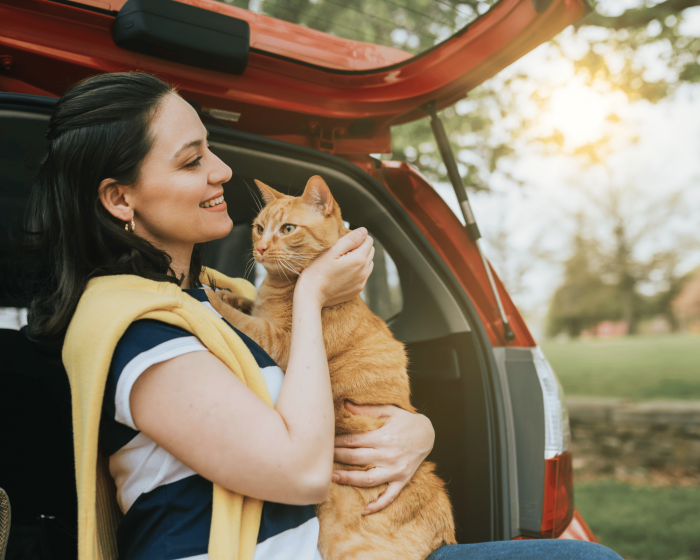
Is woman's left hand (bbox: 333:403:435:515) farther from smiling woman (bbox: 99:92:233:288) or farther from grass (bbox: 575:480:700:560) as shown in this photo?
grass (bbox: 575:480:700:560)

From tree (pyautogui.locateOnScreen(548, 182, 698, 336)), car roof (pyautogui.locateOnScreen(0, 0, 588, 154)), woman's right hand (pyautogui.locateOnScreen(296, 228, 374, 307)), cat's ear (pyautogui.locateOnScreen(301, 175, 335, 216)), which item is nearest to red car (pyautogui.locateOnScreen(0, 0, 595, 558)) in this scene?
car roof (pyautogui.locateOnScreen(0, 0, 588, 154))

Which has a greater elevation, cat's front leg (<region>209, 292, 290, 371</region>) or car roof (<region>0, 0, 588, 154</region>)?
car roof (<region>0, 0, 588, 154</region>)

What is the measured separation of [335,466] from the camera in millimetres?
1320

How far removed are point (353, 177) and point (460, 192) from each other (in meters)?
0.36

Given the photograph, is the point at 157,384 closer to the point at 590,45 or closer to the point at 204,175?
the point at 204,175

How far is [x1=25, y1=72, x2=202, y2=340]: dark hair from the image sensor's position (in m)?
1.07

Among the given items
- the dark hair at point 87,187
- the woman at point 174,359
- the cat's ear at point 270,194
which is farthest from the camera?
the cat's ear at point 270,194

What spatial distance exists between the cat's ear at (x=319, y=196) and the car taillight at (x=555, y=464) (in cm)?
83

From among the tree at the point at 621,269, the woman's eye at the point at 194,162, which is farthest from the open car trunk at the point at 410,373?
the tree at the point at 621,269

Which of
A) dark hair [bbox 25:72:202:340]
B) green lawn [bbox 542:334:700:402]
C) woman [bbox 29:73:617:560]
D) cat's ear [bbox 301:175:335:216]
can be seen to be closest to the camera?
woman [bbox 29:73:617:560]

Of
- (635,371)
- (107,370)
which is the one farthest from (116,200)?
(635,371)

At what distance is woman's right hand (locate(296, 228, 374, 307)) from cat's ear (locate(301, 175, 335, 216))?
0.71 ft

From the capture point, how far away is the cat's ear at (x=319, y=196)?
150 centimetres

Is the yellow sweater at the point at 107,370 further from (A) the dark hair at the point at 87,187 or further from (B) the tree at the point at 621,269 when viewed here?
(B) the tree at the point at 621,269
